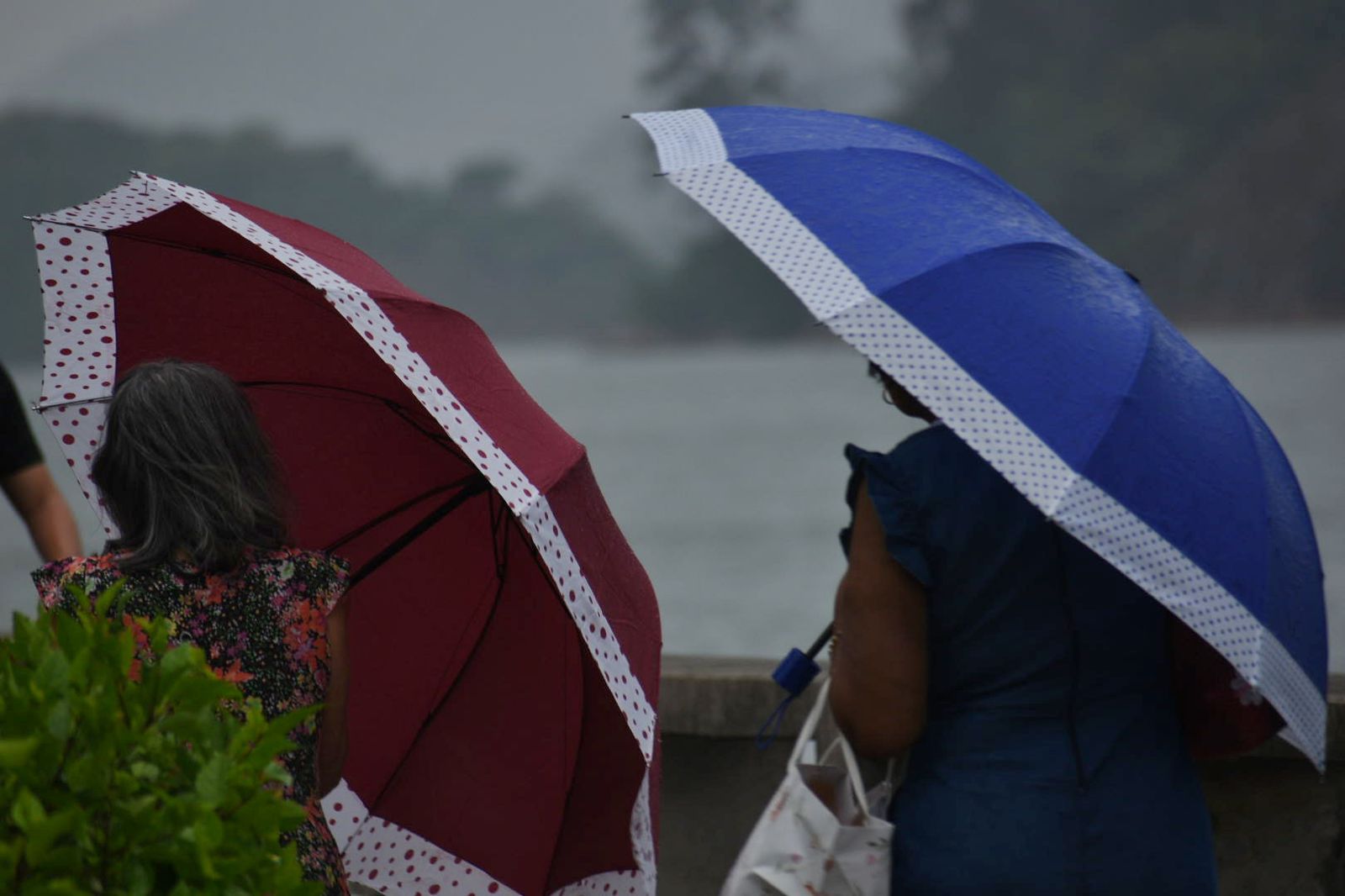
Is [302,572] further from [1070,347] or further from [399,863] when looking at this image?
[1070,347]

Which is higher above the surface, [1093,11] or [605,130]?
[1093,11]

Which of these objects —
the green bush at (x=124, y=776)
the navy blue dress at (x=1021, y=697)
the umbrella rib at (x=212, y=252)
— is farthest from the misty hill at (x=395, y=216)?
the green bush at (x=124, y=776)

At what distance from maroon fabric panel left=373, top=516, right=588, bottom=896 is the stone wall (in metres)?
0.84

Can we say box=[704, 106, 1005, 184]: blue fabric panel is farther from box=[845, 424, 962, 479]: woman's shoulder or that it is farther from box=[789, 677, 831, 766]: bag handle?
box=[789, 677, 831, 766]: bag handle

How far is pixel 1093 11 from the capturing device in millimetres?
34438

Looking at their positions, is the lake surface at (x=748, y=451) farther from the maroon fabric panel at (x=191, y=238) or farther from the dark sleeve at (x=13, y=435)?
the maroon fabric panel at (x=191, y=238)

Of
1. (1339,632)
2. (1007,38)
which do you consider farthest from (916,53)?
(1339,632)

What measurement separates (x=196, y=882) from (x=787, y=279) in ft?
3.30

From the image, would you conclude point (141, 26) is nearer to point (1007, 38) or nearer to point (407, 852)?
point (1007, 38)

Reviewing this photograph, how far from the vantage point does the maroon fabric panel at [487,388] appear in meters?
2.10

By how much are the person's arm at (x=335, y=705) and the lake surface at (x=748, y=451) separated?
929 inches

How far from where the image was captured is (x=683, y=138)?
223 cm

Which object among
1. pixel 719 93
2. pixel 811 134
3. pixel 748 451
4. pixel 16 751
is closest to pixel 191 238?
pixel 811 134

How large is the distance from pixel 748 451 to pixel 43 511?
34.2 meters
